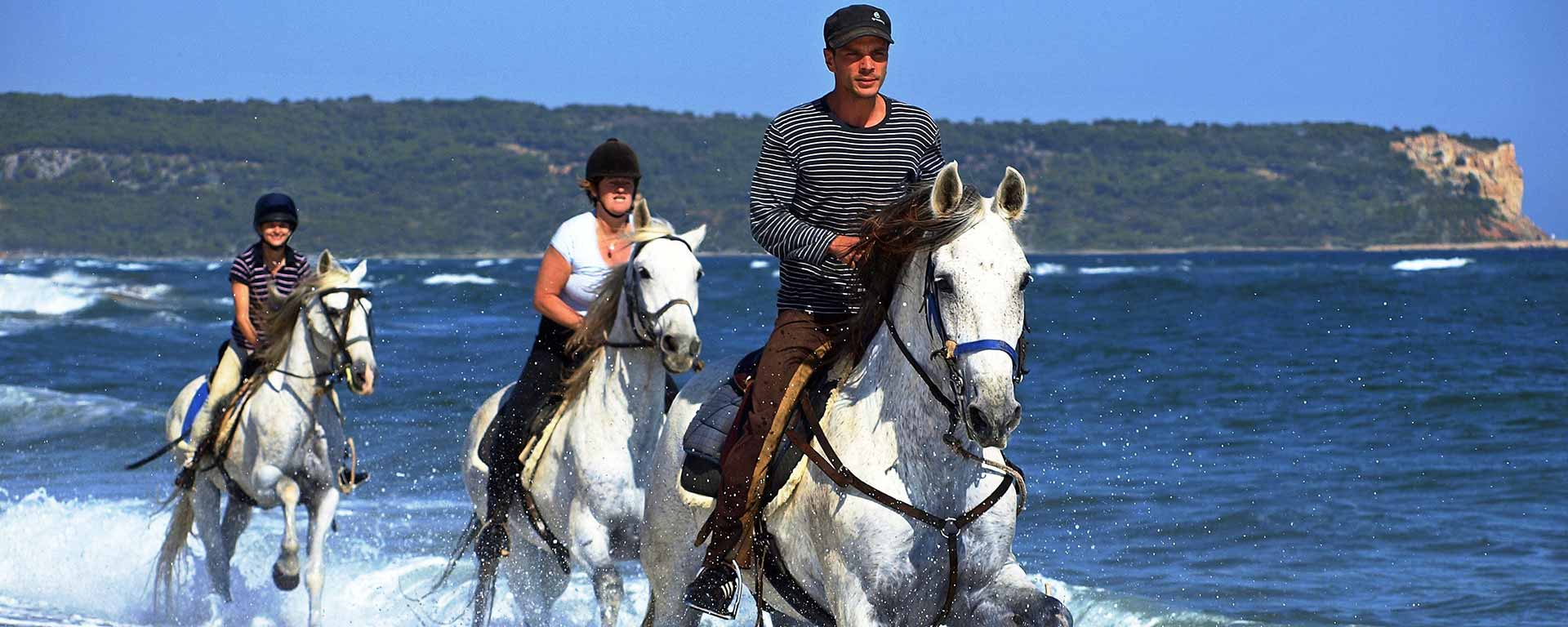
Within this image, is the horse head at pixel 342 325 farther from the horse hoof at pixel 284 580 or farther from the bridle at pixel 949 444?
the bridle at pixel 949 444

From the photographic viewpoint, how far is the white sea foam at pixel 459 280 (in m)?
72.4

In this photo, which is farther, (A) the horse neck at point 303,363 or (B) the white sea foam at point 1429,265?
(B) the white sea foam at point 1429,265

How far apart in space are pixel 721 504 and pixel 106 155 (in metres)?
120

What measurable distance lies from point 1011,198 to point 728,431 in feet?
4.96

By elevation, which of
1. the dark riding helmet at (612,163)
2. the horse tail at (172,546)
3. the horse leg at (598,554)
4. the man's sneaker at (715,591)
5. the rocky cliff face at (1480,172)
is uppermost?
the rocky cliff face at (1480,172)

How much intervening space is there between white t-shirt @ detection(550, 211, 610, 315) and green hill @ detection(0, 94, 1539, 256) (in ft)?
279

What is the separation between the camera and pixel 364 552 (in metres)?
12.6

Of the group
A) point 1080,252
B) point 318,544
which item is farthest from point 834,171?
point 1080,252

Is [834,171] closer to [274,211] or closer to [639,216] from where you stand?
[639,216]

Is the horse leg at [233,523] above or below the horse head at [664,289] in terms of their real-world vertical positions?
below

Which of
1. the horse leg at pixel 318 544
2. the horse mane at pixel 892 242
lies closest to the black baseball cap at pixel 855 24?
the horse mane at pixel 892 242

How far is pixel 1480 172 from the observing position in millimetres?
173750

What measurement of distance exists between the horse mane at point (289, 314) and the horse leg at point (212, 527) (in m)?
0.94

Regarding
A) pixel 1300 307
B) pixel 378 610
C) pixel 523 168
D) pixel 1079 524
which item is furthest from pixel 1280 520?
pixel 523 168
